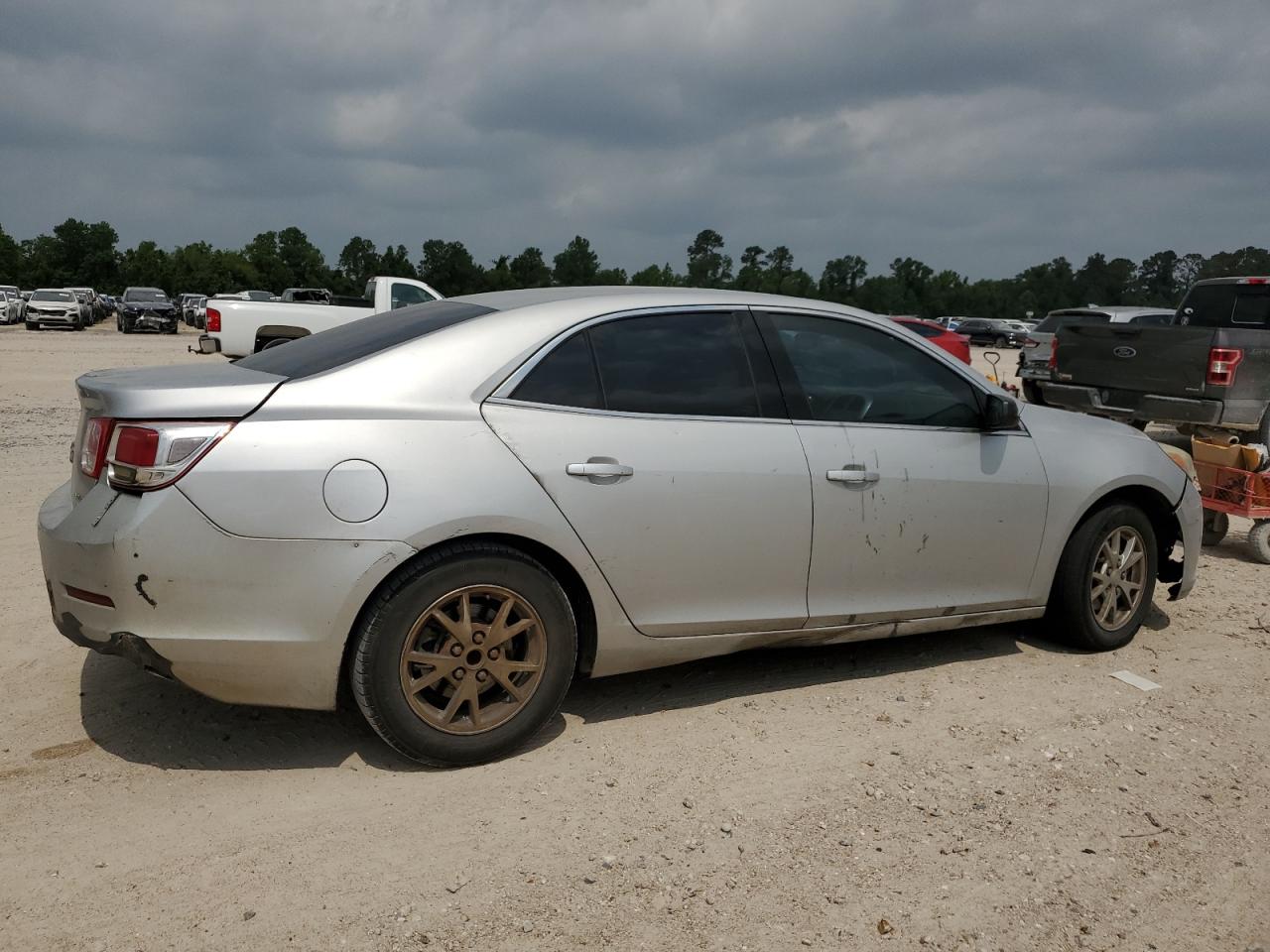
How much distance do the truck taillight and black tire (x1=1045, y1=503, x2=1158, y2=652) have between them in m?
3.67

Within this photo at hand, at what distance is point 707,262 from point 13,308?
60370 mm

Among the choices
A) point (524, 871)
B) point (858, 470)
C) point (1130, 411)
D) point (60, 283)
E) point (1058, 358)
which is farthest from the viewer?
point (60, 283)

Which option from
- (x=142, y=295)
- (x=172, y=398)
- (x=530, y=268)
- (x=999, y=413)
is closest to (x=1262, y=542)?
(x=999, y=413)

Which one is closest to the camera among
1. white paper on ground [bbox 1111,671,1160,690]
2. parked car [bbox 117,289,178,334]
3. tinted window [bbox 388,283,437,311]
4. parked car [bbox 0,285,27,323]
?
white paper on ground [bbox 1111,671,1160,690]

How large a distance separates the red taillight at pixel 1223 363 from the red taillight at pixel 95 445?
360 inches

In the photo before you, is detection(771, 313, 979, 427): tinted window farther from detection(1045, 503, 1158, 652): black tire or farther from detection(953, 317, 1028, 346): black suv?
detection(953, 317, 1028, 346): black suv

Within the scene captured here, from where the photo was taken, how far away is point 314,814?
3.42 m

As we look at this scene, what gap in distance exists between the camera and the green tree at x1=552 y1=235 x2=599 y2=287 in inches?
2849

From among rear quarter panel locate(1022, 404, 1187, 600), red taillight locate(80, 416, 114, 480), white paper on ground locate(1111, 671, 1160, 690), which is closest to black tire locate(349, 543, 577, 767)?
red taillight locate(80, 416, 114, 480)

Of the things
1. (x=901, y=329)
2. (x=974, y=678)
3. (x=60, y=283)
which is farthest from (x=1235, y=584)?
(x=60, y=283)

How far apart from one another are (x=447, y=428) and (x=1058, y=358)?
9.27 metres

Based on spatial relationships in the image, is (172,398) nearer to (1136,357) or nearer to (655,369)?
(655,369)

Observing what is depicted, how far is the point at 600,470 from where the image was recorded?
3.81 metres

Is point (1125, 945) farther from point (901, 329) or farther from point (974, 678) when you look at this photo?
point (901, 329)
